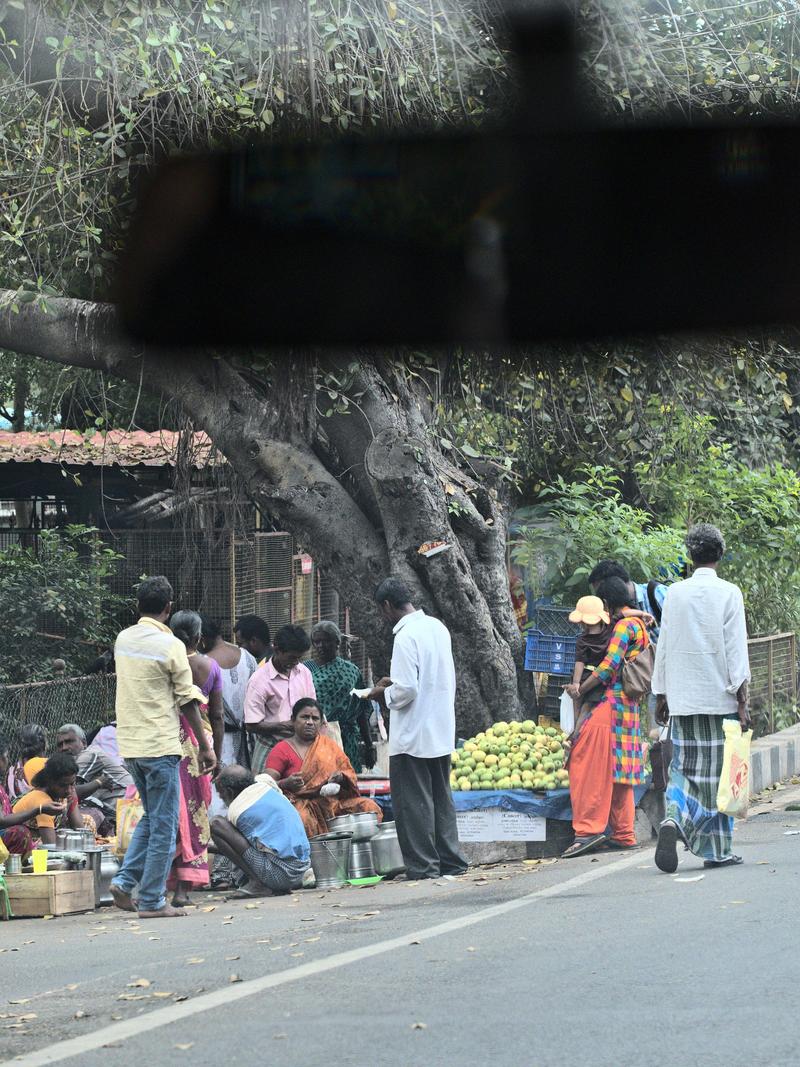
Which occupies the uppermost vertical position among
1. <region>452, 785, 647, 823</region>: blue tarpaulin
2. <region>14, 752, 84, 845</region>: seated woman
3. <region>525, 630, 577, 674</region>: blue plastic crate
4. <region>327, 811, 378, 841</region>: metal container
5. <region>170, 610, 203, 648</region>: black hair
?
<region>170, 610, 203, 648</region>: black hair

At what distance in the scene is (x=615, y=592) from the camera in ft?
30.3

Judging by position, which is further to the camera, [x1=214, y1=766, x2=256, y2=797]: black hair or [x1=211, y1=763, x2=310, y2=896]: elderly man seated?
[x1=214, y1=766, x2=256, y2=797]: black hair

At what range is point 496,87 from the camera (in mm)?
11352

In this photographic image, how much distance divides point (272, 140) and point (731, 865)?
242 inches

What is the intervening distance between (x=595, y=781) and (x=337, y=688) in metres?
2.23

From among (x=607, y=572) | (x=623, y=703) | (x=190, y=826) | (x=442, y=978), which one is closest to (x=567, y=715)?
(x=623, y=703)

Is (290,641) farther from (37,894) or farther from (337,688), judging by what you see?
(37,894)

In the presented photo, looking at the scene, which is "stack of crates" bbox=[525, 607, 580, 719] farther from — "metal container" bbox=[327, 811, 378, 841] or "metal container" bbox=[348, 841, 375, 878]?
"metal container" bbox=[348, 841, 375, 878]

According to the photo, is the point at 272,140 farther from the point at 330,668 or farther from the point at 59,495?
the point at 59,495

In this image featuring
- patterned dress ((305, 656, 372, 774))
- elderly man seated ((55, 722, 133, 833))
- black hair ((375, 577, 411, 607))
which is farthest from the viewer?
patterned dress ((305, 656, 372, 774))

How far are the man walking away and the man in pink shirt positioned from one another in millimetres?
1922

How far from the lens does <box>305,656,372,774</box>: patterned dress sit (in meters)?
10.7

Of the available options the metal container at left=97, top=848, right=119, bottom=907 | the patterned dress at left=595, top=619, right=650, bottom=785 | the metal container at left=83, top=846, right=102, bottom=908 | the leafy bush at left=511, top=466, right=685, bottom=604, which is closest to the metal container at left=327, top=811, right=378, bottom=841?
the metal container at left=97, top=848, right=119, bottom=907

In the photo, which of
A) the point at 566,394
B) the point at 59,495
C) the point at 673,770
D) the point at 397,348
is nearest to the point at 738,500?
the point at 566,394
